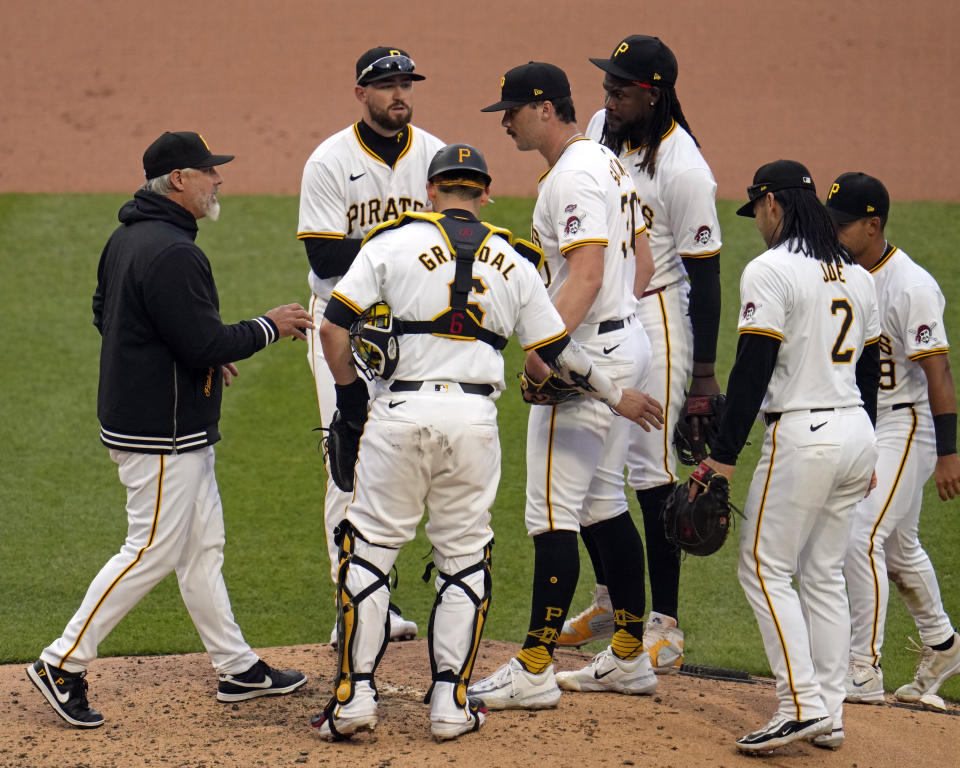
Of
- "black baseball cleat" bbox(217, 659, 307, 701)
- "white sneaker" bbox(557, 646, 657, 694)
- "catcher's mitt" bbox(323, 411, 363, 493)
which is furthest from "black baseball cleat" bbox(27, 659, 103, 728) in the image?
"white sneaker" bbox(557, 646, 657, 694)

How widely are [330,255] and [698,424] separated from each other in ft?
4.96

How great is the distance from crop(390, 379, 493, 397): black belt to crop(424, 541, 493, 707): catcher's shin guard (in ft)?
1.68

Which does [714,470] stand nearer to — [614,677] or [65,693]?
[614,677]

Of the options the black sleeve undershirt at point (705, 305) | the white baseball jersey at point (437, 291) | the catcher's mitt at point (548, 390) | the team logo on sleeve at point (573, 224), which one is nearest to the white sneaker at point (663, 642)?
the black sleeve undershirt at point (705, 305)

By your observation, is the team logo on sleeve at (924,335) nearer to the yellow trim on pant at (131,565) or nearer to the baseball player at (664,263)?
the baseball player at (664,263)

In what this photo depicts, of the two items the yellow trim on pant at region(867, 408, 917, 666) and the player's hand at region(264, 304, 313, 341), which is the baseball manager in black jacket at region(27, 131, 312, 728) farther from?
the yellow trim on pant at region(867, 408, 917, 666)

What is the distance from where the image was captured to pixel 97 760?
3.63 m

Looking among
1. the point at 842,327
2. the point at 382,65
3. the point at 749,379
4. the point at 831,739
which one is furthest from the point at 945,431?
the point at 382,65

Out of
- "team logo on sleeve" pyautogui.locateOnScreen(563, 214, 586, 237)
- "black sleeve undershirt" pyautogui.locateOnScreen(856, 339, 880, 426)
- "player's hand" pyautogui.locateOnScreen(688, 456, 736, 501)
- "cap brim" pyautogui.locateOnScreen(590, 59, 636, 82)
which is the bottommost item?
"player's hand" pyautogui.locateOnScreen(688, 456, 736, 501)

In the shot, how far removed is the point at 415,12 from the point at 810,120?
4256mm

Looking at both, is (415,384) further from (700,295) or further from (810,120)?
(810,120)

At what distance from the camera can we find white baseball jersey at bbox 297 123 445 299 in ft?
15.4

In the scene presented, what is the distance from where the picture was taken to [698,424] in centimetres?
461

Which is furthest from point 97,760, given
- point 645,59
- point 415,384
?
point 645,59
